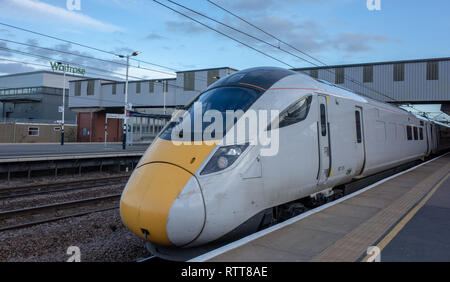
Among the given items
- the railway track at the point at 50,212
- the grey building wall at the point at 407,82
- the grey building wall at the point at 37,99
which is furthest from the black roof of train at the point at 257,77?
the grey building wall at the point at 37,99

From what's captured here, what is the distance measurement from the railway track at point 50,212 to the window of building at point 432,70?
27.4 metres

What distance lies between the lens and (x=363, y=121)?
852cm

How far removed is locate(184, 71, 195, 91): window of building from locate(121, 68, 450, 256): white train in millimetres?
30307

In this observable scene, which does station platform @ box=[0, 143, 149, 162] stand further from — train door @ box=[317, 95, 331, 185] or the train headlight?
train door @ box=[317, 95, 331, 185]

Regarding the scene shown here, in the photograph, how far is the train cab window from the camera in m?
5.36

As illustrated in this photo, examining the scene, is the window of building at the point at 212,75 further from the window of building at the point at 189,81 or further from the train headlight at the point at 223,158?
the train headlight at the point at 223,158

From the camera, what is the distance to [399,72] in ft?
91.2

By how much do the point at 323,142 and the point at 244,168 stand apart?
241 centimetres

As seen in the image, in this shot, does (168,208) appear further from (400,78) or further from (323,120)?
(400,78)

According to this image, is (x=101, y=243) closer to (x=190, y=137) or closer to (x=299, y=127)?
(x=190, y=137)

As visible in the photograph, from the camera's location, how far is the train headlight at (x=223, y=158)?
14.7ft

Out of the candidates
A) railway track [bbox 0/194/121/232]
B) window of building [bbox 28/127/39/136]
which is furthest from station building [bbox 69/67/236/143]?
railway track [bbox 0/194/121/232]
